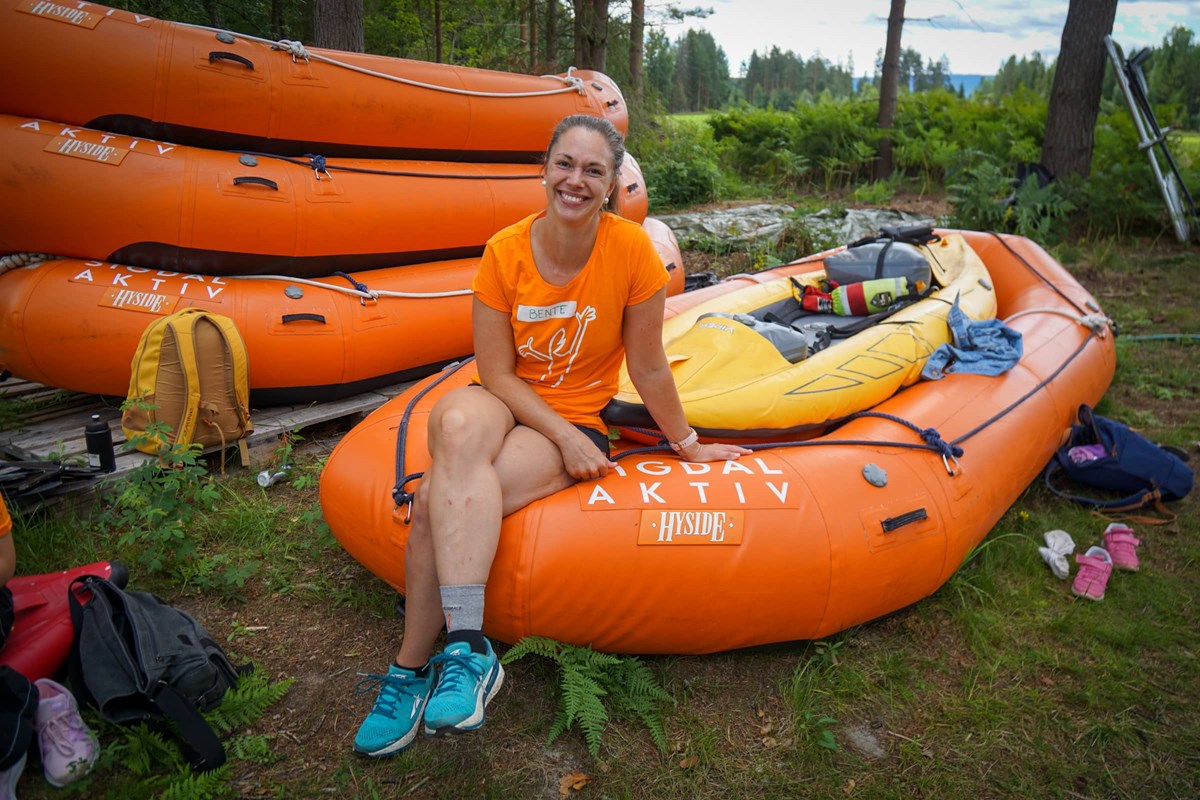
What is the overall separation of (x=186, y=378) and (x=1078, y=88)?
28.2 feet

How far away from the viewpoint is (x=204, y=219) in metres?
3.60

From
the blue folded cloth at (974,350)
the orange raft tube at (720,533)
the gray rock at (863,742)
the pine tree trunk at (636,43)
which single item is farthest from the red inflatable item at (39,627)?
the pine tree trunk at (636,43)

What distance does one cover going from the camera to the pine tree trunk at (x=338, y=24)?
5422 millimetres

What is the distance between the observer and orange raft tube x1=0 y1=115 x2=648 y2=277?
11.1ft

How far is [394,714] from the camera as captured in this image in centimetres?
205

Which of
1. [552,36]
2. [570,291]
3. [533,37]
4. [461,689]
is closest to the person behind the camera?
[461,689]

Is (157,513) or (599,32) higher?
(599,32)

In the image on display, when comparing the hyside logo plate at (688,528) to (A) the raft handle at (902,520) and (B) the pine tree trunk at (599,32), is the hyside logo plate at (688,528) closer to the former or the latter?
(A) the raft handle at (902,520)

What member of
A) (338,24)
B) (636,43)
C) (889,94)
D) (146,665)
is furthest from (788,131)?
(146,665)

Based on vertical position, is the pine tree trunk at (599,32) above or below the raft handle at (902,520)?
above

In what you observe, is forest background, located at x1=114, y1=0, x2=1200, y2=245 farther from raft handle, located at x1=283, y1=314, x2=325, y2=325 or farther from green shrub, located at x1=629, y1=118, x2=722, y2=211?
raft handle, located at x1=283, y1=314, x2=325, y2=325

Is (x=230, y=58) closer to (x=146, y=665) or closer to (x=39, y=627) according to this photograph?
(x=39, y=627)

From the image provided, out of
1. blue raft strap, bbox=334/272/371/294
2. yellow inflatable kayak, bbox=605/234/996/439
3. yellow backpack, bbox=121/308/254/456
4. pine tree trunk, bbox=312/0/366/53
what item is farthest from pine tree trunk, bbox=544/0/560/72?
yellow backpack, bbox=121/308/254/456

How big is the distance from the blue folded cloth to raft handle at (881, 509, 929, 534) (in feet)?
3.21
